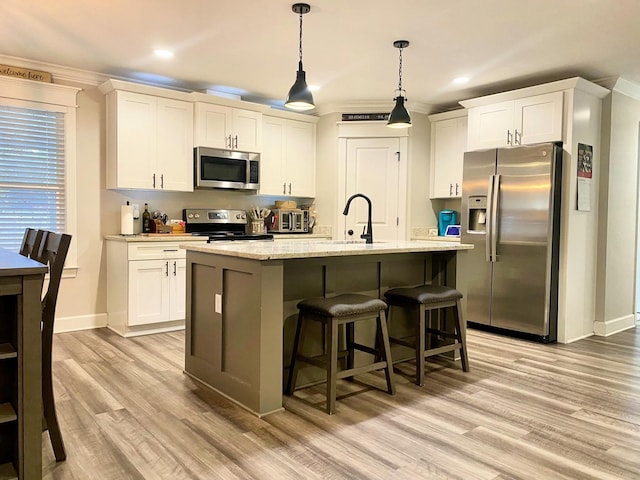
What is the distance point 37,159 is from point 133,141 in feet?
2.84

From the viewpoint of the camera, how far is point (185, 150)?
4977 millimetres

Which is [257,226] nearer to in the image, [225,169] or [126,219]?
[225,169]

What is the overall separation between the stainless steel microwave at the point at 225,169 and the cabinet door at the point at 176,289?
3.04ft

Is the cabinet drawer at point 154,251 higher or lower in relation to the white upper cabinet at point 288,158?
lower

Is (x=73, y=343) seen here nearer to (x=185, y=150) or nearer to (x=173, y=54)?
(x=185, y=150)

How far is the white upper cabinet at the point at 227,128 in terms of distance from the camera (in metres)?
5.03

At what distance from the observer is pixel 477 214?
16.1ft

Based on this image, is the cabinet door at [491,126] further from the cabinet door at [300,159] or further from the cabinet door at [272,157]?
the cabinet door at [272,157]

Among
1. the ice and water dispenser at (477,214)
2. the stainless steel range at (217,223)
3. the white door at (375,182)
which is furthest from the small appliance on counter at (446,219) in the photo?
the stainless steel range at (217,223)

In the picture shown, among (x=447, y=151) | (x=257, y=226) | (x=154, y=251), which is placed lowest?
(x=154, y=251)

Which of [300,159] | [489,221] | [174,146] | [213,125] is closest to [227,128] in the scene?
[213,125]

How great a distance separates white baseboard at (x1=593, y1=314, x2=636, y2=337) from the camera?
4719mm

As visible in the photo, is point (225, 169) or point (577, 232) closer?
point (577, 232)

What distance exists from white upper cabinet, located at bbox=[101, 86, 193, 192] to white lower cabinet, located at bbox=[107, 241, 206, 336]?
663 millimetres
